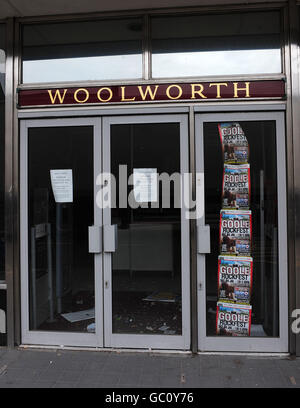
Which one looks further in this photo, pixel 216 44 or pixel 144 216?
pixel 144 216

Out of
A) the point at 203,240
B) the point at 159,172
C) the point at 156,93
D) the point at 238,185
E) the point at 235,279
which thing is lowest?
the point at 235,279

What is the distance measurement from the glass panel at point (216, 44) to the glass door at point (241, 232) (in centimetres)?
57

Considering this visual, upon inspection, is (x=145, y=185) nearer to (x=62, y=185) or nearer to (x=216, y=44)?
(x=62, y=185)

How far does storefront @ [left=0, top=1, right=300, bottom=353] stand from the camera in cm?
400

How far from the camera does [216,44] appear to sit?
4.17 meters

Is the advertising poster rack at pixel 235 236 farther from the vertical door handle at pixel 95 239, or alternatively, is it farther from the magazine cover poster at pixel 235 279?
the vertical door handle at pixel 95 239

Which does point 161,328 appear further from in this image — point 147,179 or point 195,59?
point 195,59

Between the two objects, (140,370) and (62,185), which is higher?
(62,185)

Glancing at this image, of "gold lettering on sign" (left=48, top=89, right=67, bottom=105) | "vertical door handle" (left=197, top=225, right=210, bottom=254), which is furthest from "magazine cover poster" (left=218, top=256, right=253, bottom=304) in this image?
"gold lettering on sign" (left=48, top=89, right=67, bottom=105)

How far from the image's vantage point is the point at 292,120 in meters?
3.93

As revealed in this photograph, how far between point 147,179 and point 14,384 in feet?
7.93

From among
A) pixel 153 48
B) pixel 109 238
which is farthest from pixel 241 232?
pixel 153 48

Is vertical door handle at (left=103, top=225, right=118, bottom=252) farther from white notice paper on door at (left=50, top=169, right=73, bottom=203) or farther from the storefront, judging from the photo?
white notice paper on door at (left=50, top=169, right=73, bottom=203)

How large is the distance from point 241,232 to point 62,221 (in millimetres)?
2083
